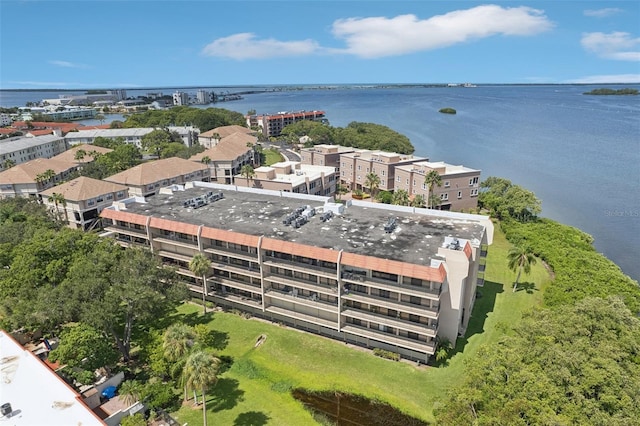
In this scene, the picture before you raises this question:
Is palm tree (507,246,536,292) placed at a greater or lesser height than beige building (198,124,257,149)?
lesser

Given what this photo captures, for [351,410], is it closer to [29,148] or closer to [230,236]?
[230,236]

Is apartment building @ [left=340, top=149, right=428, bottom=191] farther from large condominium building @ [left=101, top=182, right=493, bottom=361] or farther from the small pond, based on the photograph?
the small pond

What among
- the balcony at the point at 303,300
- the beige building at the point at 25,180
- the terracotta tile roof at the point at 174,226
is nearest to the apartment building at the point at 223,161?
the beige building at the point at 25,180

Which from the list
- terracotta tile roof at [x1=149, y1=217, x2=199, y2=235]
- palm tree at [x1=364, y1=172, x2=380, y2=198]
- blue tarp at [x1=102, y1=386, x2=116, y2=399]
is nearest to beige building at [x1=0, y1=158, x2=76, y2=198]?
terracotta tile roof at [x1=149, y1=217, x2=199, y2=235]

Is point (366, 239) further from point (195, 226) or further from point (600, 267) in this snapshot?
point (600, 267)

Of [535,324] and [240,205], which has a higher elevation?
[240,205]

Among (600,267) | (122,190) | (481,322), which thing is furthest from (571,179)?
(122,190)
